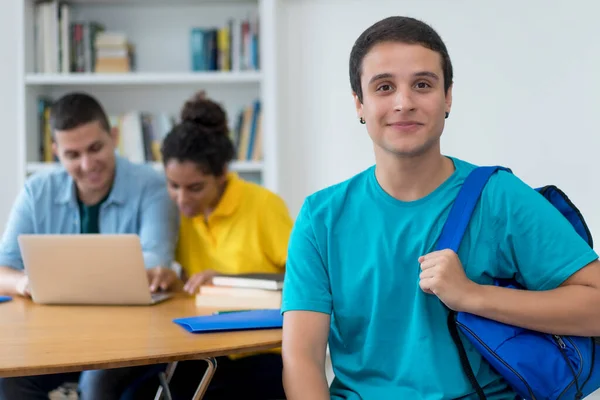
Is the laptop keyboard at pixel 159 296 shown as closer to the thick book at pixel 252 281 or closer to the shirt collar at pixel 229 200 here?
the thick book at pixel 252 281

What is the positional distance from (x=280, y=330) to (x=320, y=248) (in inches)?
10.7

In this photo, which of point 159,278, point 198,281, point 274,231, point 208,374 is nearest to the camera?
point 208,374

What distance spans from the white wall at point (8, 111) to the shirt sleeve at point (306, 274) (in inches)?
104

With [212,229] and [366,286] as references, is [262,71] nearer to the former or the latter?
[212,229]

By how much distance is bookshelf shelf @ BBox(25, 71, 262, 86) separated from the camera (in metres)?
3.66

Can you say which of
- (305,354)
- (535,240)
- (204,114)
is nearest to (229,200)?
(204,114)

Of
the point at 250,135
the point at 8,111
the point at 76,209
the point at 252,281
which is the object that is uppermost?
the point at 8,111

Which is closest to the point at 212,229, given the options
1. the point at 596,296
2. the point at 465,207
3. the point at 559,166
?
the point at 465,207

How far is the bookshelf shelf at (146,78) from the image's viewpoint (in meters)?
3.66

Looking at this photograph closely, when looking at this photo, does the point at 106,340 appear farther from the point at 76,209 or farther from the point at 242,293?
the point at 76,209

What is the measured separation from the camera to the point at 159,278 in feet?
7.37

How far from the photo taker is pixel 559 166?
3.18m

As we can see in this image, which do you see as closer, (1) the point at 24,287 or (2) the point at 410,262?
(2) the point at 410,262

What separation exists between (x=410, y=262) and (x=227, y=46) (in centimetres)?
249
